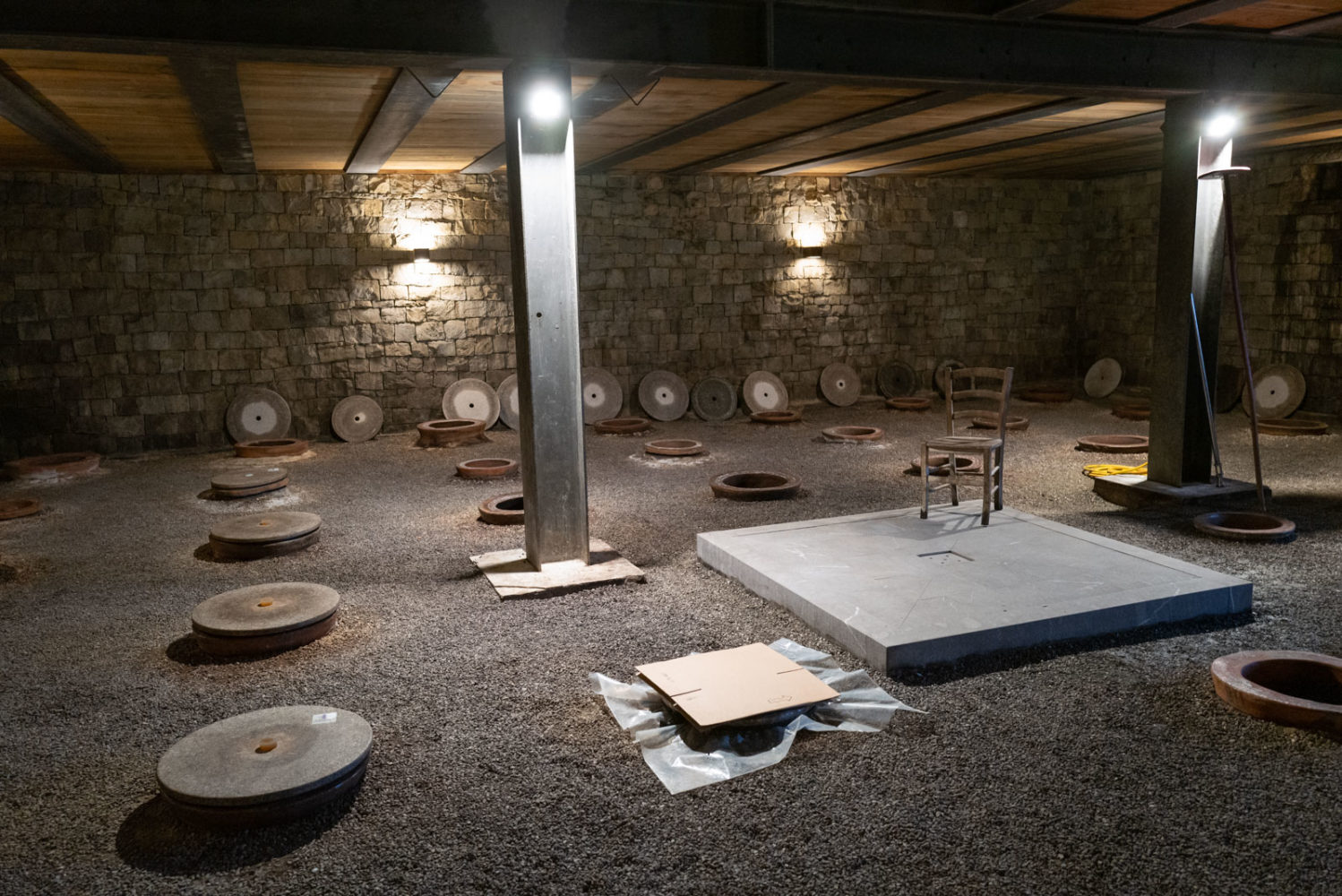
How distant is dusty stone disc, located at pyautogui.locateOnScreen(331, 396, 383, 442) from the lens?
9.78 m

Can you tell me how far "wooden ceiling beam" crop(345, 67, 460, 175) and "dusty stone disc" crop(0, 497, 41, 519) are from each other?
140 inches

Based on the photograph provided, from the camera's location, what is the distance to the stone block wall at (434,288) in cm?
893

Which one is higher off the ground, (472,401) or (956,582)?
(472,401)

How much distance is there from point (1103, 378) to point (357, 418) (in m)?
9.00

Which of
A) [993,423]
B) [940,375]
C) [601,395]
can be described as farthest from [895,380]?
[601,395]

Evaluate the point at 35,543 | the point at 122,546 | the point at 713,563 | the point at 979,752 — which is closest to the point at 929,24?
the point at 713,563

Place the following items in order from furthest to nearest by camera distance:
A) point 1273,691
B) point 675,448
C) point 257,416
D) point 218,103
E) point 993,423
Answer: point 257,416, point 993,423, point 675,448, point 218,103, point 1273,691

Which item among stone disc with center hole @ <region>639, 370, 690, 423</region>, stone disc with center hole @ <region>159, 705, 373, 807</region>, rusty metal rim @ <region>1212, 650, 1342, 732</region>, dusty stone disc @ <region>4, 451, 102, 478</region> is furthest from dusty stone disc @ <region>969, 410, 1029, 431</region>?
dusty stone disc @ <region>4, 451, 102, 478</region>

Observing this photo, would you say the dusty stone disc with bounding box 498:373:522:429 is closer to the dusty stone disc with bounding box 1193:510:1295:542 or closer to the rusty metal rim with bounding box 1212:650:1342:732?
the dusty stone disc with bounding box 1193:510:1295:542

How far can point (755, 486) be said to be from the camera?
23.9ft

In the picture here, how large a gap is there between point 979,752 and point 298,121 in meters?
5.96

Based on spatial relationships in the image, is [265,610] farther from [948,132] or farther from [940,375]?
[940,375]

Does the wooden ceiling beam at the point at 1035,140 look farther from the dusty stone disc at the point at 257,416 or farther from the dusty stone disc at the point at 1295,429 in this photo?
the dusty stone disc at the point at 257,416

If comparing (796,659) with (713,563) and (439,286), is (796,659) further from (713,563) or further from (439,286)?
(439,286)
